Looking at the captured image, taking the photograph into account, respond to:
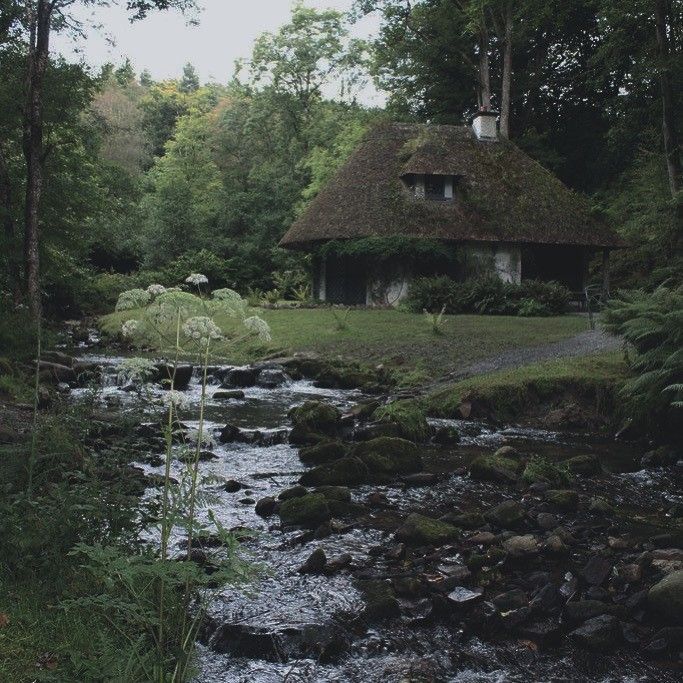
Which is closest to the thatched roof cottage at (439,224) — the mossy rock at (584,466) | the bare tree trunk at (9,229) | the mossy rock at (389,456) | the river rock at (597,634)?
the bare tree trunk at (9,229)

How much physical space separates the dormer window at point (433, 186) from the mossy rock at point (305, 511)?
84.5 ft

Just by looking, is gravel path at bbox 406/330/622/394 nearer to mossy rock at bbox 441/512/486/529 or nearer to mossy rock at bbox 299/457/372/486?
mossy rock at bbox 299/457/372/486

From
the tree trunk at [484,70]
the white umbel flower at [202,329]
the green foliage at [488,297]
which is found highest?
the tree trunk at [484,70]

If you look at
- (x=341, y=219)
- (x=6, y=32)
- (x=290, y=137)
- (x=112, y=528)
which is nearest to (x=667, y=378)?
(x=112, y=528)

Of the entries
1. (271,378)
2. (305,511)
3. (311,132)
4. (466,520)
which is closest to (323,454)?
(305,511)

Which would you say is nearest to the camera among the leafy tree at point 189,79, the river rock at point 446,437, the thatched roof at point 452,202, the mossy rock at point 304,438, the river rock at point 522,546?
the river rock at point 522,546

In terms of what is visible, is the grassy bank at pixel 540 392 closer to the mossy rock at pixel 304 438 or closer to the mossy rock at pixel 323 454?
the mossy rock at pixel 304 438

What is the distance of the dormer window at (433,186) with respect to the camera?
103 feet

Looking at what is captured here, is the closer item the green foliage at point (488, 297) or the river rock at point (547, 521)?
the river rock at point (547, 521)

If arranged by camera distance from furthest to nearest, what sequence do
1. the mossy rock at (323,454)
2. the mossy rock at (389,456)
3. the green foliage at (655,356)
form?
the green foliage at (655,356), the mossy rock at (323,454), the mossy rock at (389,456)

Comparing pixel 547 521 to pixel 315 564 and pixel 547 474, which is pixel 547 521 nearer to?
pixel 547 474

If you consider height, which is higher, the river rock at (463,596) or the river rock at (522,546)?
the river rock at (522,546)

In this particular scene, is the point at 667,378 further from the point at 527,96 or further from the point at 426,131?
the point at 527,96

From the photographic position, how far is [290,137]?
47781mm
